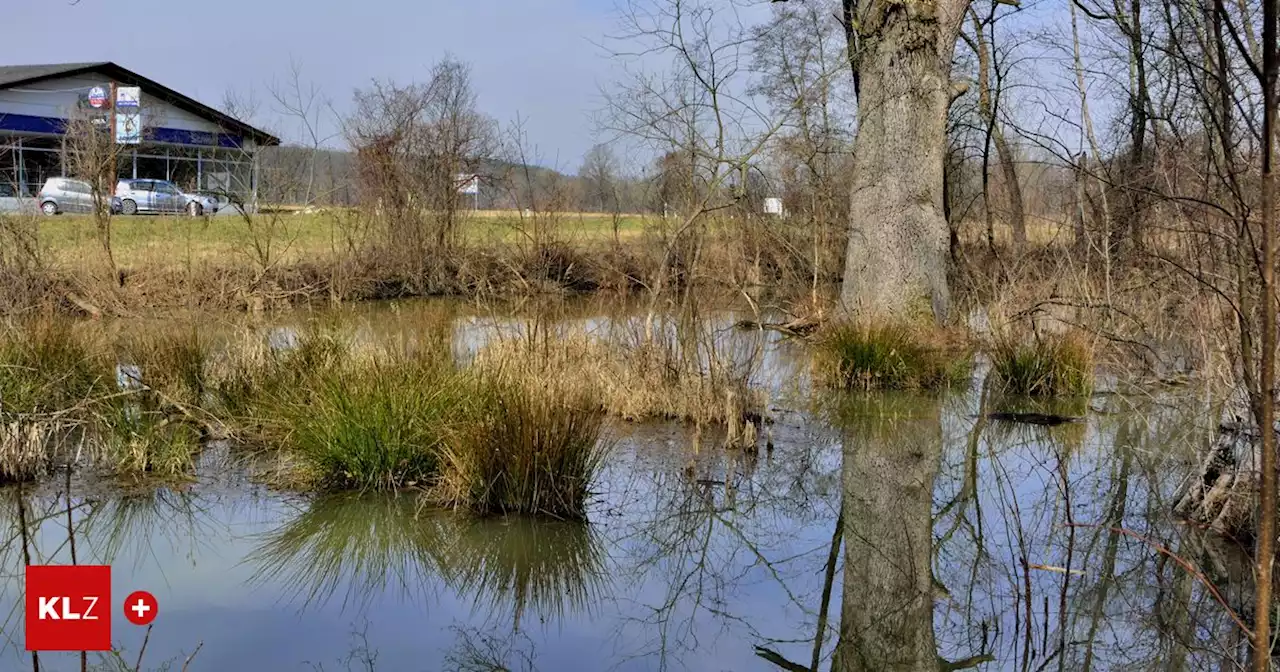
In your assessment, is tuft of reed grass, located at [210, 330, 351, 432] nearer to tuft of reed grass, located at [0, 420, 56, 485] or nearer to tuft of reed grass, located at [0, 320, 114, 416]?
tuft of reed grass, located at [0, 320, 114, 416]

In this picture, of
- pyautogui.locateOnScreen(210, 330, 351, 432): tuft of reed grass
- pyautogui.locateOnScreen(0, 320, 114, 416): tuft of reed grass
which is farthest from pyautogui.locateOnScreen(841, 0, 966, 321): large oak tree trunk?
pyautogui.locateOnScreen(0, 320, 114, 416): tuft of reed grass

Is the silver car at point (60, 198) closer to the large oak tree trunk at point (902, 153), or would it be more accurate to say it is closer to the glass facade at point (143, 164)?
the glass facade at point (143, 164)

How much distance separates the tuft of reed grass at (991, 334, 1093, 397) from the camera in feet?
30.4

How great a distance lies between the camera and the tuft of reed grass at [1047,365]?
9279mm

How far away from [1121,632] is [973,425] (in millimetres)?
3951

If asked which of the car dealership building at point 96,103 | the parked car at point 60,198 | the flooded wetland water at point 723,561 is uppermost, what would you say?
the car dealership building at point 96,103

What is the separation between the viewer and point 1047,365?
9398 millimetres

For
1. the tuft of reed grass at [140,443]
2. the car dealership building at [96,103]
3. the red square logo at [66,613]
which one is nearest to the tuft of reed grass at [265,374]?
the tuft of reed grass at [140,443]

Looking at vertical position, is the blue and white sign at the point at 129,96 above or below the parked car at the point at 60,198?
above

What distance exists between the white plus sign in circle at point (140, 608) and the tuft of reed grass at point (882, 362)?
619cm

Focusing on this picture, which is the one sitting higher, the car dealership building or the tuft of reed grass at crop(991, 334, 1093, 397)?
the car dealership building

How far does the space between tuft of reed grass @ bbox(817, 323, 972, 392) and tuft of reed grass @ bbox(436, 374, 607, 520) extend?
13.5 ft

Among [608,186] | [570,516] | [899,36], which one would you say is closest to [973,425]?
[570,516]

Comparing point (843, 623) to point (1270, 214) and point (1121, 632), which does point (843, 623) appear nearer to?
point (1121, 632)
